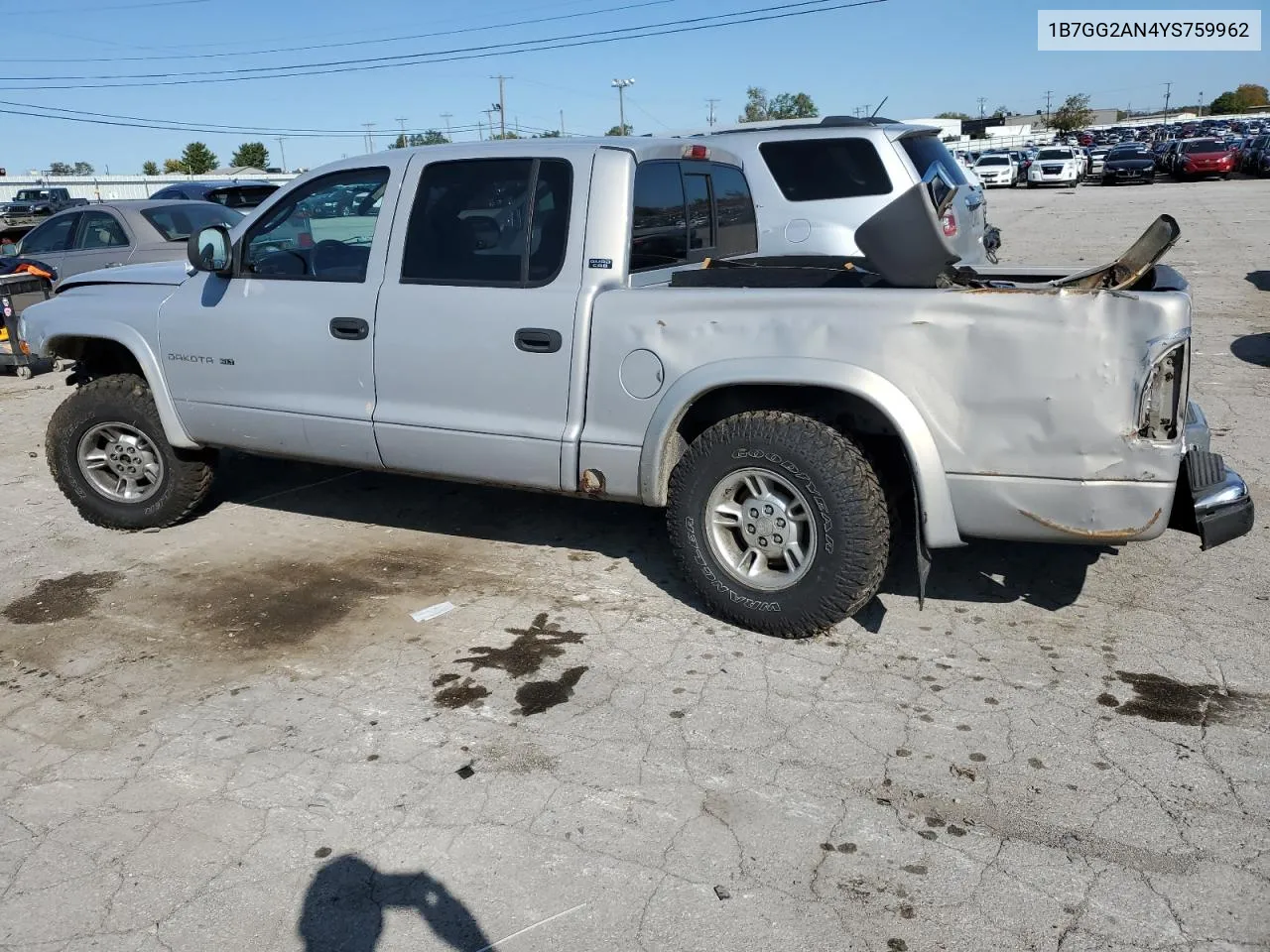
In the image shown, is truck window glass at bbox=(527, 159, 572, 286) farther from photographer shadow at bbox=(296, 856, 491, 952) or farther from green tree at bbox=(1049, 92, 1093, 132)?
green tree at bbox=(1049, 92, 1093, 132)

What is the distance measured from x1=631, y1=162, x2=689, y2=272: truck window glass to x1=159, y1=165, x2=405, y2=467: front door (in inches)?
44.4

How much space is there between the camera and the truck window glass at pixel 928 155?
368 inches

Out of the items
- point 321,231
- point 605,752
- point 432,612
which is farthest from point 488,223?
point 605,752

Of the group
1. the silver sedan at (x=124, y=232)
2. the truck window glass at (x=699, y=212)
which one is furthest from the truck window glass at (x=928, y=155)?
the silver sedan at (x=124, y=232)

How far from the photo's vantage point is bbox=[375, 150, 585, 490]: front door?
4504mm

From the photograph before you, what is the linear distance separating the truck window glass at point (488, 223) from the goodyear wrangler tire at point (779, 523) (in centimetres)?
109

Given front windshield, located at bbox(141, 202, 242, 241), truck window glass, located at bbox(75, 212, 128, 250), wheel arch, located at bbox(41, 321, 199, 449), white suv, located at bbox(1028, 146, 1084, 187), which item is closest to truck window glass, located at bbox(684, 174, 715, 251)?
wheel arch, located at bbox(41, 321, 199, 449)

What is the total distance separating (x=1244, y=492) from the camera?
3.97 meters

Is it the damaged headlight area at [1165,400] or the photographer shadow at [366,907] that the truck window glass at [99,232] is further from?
the damaged headlight area at [1165,400]

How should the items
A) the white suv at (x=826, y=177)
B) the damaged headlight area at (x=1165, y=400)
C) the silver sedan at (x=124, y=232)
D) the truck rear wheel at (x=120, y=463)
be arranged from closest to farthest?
the damaged headlight area at (x=1165, y=400), the truck rear wheel at (x=120, y=463), the white suv at (x=826, y=177), the silver sedan at (x=124, y=232)

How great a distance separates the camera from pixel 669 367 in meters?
4.24

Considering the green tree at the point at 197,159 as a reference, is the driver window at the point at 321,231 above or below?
below

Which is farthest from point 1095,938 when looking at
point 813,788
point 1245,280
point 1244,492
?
point 1245,280

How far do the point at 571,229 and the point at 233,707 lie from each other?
2.30 metres
